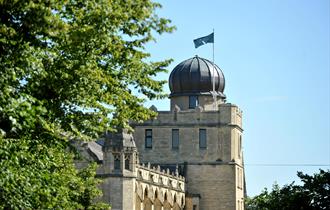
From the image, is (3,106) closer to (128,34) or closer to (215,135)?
(128,34)

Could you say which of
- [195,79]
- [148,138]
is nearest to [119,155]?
[148,138]

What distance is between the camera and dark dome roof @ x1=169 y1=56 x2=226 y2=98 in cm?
10431

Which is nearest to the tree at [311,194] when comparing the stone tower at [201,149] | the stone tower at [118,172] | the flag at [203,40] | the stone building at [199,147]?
the stone tower at [118,172]

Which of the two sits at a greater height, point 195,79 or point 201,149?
point 195,79

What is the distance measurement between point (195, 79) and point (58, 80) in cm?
7522

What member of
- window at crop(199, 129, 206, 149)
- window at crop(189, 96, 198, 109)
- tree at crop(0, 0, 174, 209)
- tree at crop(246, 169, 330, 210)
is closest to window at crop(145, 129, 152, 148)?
window at crop(199, 129, 206, 149)

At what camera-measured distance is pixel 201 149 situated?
101062 mm

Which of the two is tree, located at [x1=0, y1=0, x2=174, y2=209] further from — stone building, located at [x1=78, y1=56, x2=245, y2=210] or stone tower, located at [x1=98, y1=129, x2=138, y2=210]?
stone building, located at [x1=78, y1=56, x2=245, y2=210]

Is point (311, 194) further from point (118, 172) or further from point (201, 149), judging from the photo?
point (201, 149)

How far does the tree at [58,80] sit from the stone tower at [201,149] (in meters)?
65.1

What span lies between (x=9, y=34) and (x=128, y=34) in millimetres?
5973

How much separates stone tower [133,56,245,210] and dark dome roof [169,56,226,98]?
2682 mm

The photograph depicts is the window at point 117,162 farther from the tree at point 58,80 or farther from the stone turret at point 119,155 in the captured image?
the tree at point 58,80

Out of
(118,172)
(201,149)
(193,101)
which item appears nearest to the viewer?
(118,172)
